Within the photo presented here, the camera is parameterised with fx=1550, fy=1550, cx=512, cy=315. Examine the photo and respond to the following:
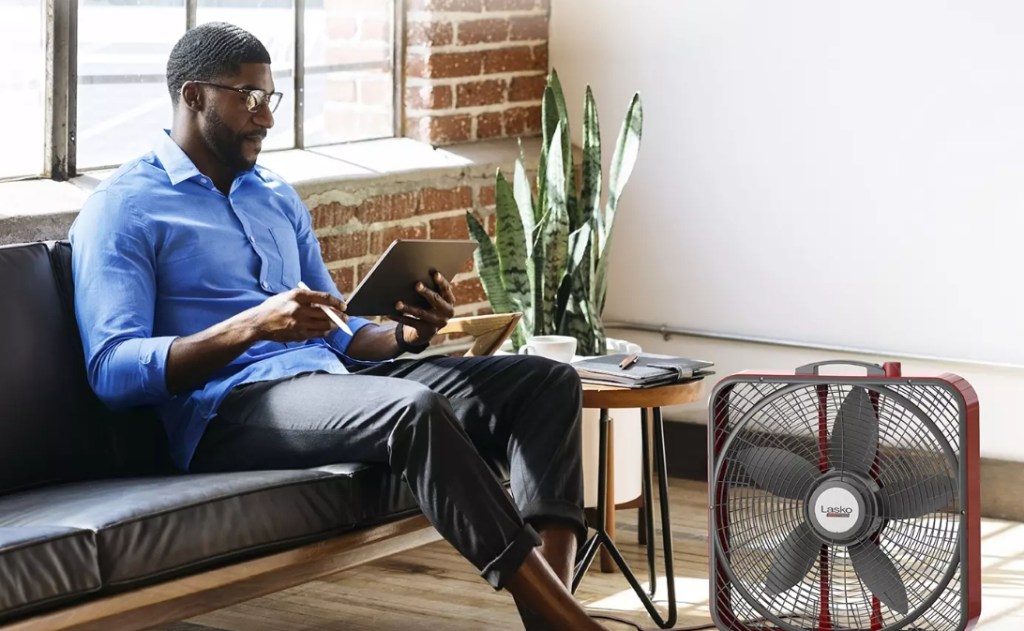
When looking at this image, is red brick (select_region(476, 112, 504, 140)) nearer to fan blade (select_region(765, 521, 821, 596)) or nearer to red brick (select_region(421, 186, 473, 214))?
red brick (select_region(421, 186, 473, 214))

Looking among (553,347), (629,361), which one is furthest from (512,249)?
(629,361)

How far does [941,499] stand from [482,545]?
76cm

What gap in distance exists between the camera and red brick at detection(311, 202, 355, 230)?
12.8ft

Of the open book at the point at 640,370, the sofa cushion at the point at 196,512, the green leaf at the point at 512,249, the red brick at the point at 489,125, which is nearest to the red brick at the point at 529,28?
the red brick at the point at 489,125

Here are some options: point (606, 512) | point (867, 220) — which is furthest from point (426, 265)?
point (867, 220)

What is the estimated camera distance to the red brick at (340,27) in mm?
4297

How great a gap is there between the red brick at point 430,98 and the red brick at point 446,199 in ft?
0.84

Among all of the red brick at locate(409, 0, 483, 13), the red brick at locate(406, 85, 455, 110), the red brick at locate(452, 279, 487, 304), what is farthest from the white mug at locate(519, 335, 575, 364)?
the red brick at locate(409, 0, 483, 13)

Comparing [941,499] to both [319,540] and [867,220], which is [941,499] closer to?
[319,540]

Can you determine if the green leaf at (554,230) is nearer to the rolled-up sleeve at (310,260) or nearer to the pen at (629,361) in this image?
the pen at (629,361)

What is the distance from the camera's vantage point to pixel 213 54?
301cm

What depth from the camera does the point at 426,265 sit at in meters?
2.90

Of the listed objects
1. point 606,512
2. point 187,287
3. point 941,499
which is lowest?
point 606,512

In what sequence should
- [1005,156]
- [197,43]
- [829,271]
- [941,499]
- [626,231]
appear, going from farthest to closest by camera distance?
[626,231], [829,271], [1005,156], [197,43], [941,499]
